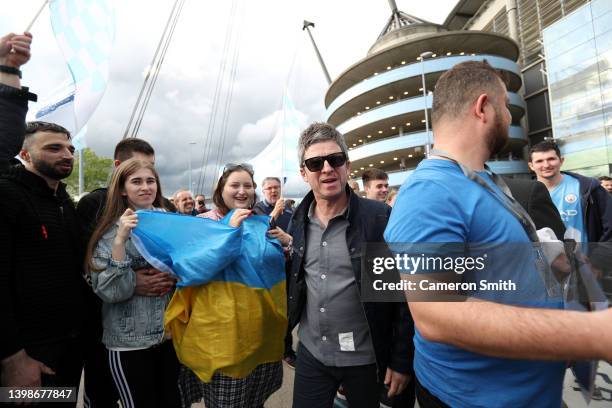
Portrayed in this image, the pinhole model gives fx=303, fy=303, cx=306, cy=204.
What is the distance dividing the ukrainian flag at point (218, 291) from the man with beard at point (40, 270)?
0.60 m

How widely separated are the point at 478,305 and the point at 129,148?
3546 millimetres

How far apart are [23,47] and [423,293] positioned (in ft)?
8.57

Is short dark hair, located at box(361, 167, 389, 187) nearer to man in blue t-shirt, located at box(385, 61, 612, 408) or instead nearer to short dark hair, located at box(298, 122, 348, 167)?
short dark hair, located at box(298, 122, 348, 167)

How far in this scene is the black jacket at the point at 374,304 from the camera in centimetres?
184

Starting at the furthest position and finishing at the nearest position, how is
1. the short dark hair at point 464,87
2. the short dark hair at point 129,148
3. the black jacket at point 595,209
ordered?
the short dark hair at point 129,148 < the black jacket at point 595,209 < the short dark hair at point 464,87

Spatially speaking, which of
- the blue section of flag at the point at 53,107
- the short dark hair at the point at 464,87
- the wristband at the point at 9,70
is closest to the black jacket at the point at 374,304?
the short dark hair at the point at 464,87

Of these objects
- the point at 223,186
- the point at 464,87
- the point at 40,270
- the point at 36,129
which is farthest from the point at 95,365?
the point at 464,87

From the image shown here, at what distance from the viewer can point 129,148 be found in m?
3.32

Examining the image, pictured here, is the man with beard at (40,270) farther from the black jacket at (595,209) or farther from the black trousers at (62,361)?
the black jacket at (595,209)

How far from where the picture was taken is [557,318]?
85 centimetres

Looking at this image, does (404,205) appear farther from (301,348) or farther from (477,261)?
(301,348)

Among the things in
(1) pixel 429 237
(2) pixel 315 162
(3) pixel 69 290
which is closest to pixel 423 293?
(1) pixel 429 237

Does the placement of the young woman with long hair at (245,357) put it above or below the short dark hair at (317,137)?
below

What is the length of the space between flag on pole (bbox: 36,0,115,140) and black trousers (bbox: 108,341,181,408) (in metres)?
4.08
